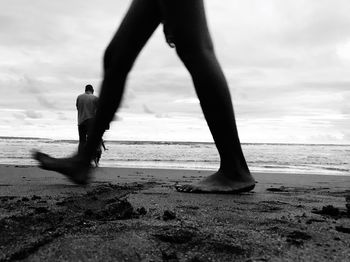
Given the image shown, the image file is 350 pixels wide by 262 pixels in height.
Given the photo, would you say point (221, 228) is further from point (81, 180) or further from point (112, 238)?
point (81, 180)

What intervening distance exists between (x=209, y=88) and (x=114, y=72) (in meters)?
0.58

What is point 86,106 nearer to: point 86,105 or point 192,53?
point 86,105

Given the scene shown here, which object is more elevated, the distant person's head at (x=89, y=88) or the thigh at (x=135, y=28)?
the distant person's head at (x=89, y=88)

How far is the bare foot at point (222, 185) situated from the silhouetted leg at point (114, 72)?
62 cm

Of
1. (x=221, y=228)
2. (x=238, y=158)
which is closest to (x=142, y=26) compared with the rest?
(x=238, y=158)

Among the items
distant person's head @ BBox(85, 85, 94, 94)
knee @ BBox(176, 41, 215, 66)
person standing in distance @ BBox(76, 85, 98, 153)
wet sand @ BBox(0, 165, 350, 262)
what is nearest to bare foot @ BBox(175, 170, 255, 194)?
wet sand @ BBox(0, 165, 350, 262)

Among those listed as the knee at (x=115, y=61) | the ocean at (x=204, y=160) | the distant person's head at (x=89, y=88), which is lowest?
the ocean at (x=204, y=160)

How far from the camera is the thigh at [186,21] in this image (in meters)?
2.26

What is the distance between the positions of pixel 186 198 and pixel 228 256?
1.11 m

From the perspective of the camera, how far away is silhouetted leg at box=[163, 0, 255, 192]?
7.51 feet

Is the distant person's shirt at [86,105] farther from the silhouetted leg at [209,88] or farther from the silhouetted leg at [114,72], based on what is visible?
the silhouetted leg at [209,88]

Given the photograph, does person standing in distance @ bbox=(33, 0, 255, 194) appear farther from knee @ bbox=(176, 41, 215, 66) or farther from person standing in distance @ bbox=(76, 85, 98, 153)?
person standing in distance @ bbox=(76, 85, 98, 153)

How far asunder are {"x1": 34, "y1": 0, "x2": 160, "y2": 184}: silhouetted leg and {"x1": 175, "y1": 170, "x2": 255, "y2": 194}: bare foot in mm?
624

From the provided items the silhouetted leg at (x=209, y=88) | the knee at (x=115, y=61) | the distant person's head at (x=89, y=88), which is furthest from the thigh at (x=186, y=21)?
the distant person's head at (x=89, y=88)
